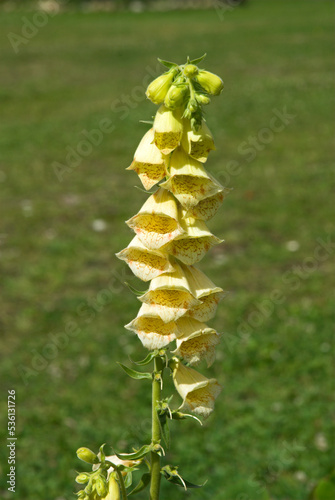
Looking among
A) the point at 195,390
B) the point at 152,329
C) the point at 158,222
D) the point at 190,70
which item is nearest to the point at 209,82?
the point at 190,70

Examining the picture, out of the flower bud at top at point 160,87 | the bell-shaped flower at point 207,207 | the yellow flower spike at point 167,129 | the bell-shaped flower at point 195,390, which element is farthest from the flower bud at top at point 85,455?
the flower bud at top at point 160,87

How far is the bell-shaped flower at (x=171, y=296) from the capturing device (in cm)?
139

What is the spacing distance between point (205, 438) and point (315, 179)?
16.1 ft

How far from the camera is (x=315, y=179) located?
7.95 meters

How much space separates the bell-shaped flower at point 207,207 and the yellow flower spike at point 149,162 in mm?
112

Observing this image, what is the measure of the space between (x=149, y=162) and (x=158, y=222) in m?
0.14

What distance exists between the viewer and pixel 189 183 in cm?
139

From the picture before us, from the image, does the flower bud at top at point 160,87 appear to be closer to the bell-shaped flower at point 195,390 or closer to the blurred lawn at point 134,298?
the bell-shaped flower at point 195,390

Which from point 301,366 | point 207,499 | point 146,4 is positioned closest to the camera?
point 207,499

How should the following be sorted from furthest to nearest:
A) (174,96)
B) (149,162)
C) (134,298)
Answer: (134,298), (149,162), (174,96)

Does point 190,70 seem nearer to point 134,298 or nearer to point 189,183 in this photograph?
point 189,183

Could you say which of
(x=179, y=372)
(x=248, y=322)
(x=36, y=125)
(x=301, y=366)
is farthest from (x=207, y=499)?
(x=36, y=125)

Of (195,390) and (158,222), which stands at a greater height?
(158,222)

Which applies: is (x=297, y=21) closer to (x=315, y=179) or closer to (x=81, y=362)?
(x=315, y=179)
